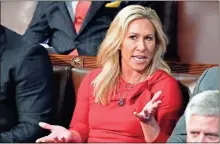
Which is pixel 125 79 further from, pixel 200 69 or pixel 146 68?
pixel 200 69

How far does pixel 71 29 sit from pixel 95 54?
0.48 feet

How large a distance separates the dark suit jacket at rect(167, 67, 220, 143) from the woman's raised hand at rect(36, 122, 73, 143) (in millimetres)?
269

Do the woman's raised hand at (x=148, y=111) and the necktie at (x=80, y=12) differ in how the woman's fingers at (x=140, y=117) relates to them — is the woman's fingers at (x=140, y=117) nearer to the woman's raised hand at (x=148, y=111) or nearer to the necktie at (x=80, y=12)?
the woman's raised hand at (x=148, y=111)

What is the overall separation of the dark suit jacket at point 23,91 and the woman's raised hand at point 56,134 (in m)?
0.04

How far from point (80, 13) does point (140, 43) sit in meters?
0.32

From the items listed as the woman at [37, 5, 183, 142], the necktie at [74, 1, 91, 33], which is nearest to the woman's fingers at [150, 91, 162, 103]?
the woman at [37, 5, 183, 142]

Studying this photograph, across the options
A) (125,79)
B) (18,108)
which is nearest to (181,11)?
(125,79)

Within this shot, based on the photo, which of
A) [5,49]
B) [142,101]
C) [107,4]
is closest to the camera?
[142,101]

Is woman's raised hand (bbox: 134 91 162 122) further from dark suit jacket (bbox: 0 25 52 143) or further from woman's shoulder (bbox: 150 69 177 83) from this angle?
dark suit jacket (bbox: 0 25 52 143)

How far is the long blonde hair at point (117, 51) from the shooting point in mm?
1201

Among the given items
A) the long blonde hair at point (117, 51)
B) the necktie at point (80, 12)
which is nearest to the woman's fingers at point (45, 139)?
the long blonde hair at point (117, 51)

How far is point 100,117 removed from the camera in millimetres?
1199

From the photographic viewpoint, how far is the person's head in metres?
1.00

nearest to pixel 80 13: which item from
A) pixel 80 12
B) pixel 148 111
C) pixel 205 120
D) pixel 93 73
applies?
pixel 80 12
